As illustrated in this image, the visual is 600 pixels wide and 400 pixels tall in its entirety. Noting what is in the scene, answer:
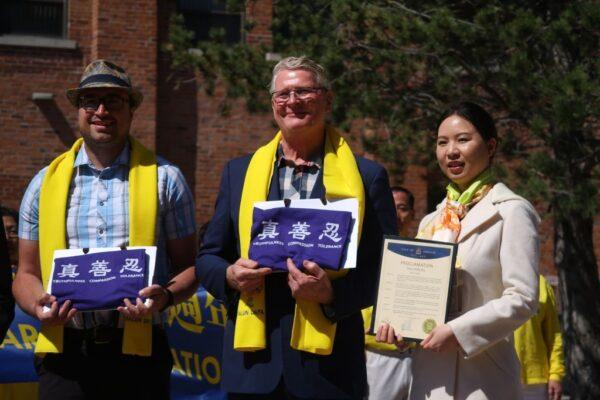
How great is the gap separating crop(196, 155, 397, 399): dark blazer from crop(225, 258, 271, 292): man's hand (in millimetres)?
107

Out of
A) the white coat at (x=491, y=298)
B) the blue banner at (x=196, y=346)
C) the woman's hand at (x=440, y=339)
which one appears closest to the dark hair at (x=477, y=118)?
the white coat at (x=491, y=298)

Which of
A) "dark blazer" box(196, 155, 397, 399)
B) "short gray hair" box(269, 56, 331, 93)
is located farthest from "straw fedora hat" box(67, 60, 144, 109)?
"short gray hair" box(269, 56, 331, 93)

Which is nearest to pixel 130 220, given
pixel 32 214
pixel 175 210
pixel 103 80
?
pixel 175 210

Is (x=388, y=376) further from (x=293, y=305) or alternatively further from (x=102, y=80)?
(x=102, y=80)

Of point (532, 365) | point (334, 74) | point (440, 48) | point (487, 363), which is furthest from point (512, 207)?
point (334, 74)

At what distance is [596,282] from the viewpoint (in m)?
12.6

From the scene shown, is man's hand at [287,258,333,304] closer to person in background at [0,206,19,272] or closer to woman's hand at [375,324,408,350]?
woman's hand at [375,324,408,350]

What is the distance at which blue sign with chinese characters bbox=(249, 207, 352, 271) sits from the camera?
4.22 meters

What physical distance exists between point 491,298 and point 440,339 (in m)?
0.34

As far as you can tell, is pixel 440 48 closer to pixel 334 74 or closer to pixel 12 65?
pixel 334 74

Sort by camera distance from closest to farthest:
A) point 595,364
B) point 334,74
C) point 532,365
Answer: point 532,365 → point 334,74 → point 595,364

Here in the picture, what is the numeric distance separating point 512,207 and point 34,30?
13659 millimetres

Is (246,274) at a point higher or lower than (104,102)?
lower

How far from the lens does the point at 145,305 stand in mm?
4633
